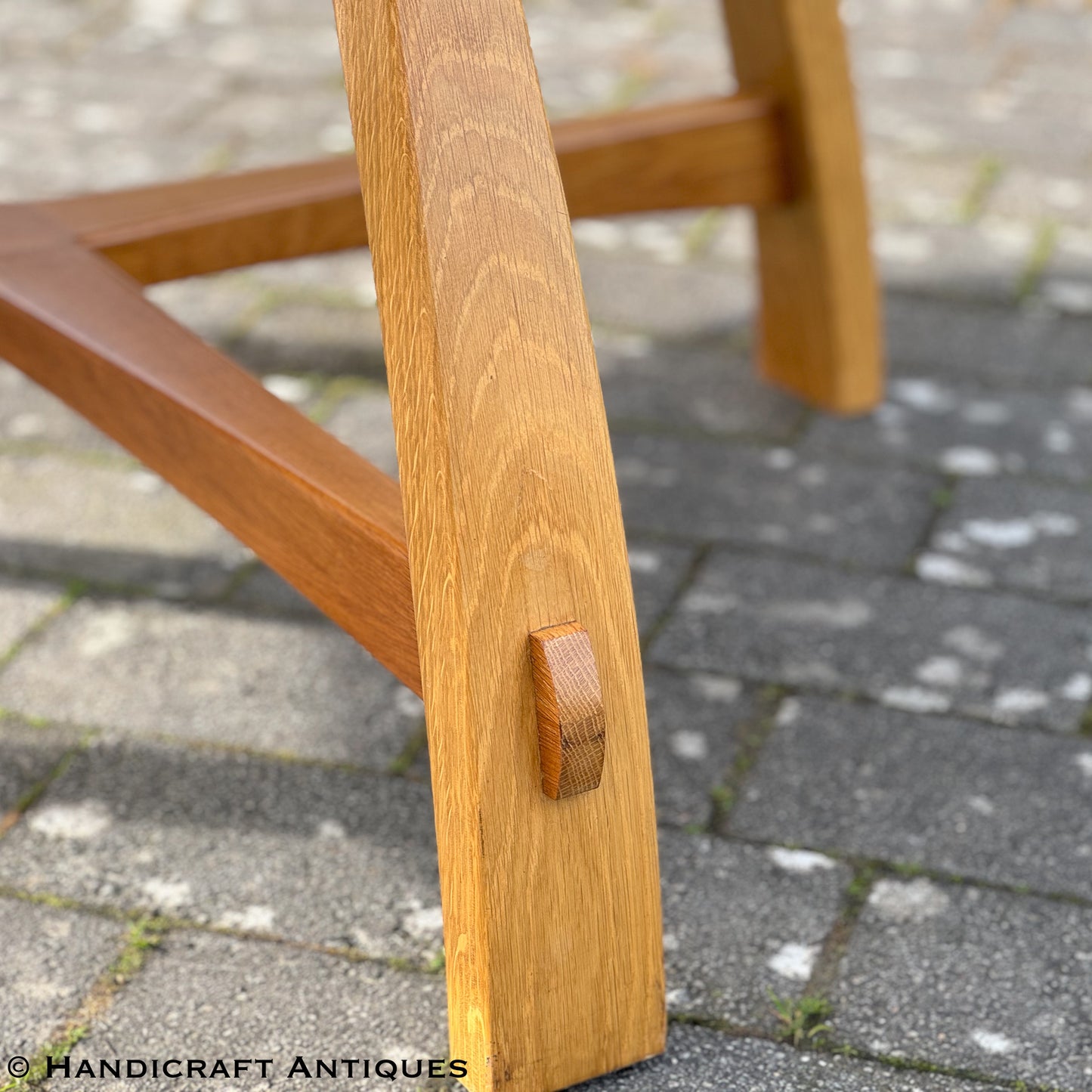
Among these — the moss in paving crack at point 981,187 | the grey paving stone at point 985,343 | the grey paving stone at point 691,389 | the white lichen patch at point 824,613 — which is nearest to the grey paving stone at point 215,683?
the white lichen patch at point 824,613

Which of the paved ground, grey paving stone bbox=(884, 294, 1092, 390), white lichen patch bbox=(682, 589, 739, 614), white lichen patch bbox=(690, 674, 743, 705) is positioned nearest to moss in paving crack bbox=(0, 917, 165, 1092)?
the paved ground

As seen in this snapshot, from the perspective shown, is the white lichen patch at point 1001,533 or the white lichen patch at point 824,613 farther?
the white lichen patch at point 1001,533

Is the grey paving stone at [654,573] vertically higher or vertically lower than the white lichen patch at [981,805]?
higher

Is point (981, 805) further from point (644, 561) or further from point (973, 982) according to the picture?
point (644, 561)

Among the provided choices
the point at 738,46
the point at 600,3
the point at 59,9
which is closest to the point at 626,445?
the point at 738,46

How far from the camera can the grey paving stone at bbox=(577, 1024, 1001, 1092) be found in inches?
46.2

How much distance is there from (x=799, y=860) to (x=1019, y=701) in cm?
35

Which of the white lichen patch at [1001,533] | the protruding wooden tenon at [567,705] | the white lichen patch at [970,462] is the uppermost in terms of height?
the protruding wooden tenon at [567,705]

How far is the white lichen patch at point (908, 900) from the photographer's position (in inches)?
53.1

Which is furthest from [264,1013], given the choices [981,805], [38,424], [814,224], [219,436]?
[814,224]

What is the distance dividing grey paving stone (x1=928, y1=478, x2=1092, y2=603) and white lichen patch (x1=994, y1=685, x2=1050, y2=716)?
0.66 ft

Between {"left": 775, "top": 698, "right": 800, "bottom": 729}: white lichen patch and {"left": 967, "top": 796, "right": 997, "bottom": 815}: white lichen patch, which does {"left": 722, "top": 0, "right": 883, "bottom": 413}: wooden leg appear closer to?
{"left": 775, "top": 698, "right": 800, "bottom": 729}: white lichen patch

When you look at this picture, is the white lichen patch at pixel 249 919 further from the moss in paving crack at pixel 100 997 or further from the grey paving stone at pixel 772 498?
the grey paving stone at pixel 772 498

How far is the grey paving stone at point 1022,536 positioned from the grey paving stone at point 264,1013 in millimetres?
895
